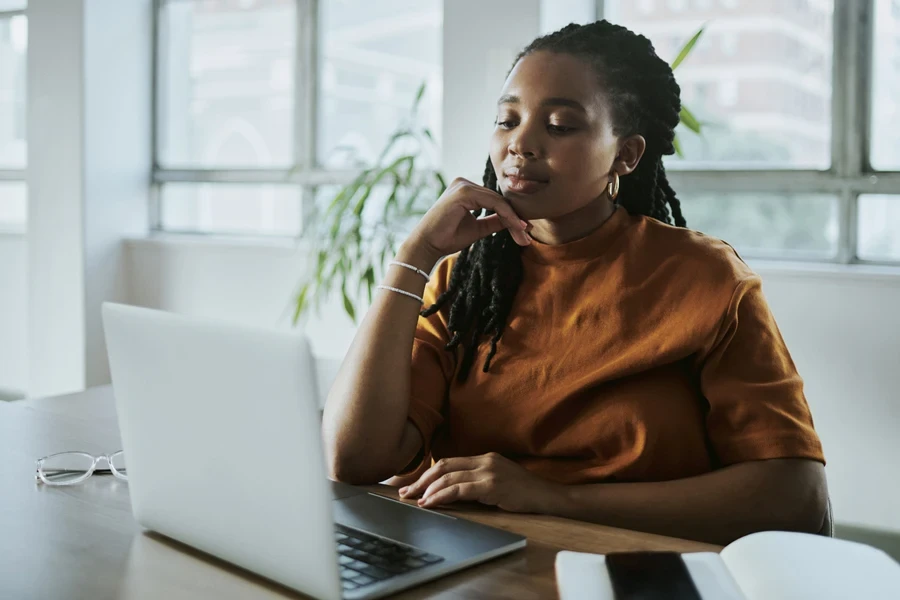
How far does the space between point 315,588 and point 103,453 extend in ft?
2.16

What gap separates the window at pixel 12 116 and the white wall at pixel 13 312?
0.13 metres

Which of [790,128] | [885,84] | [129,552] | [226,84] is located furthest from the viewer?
[226,84]

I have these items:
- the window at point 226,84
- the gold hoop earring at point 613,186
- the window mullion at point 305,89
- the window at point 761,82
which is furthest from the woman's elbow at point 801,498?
the window at point 226,84

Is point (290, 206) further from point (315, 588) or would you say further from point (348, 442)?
point (315, 588)

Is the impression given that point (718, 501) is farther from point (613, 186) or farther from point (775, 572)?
point (613, 186)

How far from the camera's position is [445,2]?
3.11 meters

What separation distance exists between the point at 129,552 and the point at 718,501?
71 cm

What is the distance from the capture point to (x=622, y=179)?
156 cm

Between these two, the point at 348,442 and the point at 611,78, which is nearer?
the point at 348,442

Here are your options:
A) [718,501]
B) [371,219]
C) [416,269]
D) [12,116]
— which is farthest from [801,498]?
[12,116]

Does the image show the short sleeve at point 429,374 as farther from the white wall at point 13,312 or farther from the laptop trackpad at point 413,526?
the white wall at point 13,312

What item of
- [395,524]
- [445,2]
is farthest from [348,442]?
[445,2]

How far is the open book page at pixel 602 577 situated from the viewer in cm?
80

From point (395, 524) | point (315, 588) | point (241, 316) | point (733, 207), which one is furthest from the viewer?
point (241, 316)
